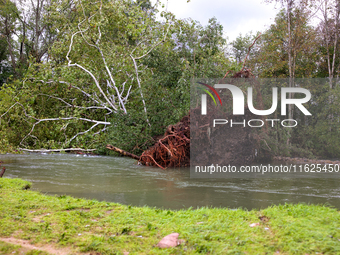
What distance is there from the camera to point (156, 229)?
390 centimetres

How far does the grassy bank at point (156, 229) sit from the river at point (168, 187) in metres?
1.00

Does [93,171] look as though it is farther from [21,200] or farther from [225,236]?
[225,236]

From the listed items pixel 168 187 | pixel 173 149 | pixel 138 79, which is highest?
pixel 138 79

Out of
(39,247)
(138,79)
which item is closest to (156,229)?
(39,247)

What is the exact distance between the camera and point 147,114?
42.0ft

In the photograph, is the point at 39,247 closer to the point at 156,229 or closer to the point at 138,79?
the point at 156,229

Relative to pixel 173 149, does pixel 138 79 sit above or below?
above

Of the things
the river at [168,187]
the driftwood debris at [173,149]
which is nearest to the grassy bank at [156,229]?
the river at [168,187]

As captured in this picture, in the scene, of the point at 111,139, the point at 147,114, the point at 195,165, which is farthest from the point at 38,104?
the point at 195,165

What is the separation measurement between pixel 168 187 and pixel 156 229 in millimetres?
3372

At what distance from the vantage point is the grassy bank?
131 inches

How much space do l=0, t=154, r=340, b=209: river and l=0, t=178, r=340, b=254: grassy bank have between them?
100 centimetres

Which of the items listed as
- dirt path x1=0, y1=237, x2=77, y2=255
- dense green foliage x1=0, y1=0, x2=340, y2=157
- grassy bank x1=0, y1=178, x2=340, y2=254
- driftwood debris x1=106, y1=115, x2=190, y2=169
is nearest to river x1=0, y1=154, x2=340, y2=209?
driftwood debris x1=106, y1=115, x2=190, y2=169

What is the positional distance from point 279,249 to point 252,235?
0.40m
